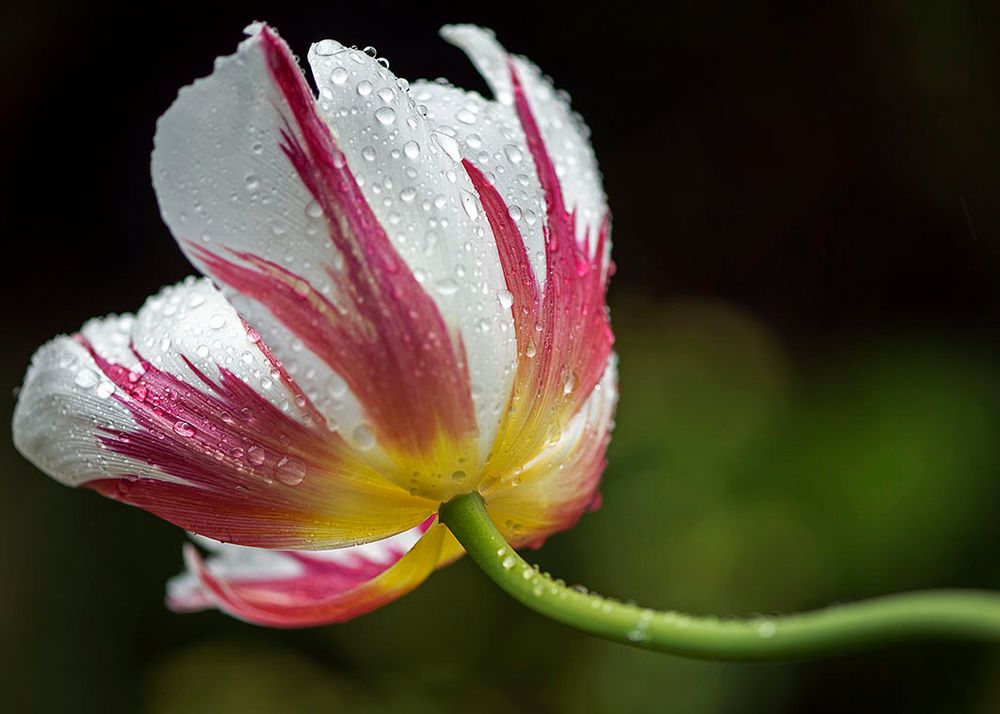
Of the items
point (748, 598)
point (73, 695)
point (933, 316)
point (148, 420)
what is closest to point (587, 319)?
point (148, 420)

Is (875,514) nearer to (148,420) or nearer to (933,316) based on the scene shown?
(933,316)

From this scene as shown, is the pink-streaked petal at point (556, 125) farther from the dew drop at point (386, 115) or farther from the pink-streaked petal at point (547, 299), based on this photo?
the dew drop at point (386, 115)

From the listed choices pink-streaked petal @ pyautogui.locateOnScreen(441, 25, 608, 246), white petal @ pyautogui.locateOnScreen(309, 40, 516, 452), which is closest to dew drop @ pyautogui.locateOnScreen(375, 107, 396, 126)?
white petal @ pyautogui.locateOnScreen(309, 40, 516, 452)

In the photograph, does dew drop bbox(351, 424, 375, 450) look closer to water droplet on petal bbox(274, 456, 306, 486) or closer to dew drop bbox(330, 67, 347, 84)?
water droplet on petal bbox(274, 456, 306, 486)

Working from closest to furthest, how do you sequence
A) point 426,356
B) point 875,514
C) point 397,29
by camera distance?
1. point 426,356
2. point 875,514
3. point 397,29

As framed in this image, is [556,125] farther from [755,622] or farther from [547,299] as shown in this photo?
[755,622]

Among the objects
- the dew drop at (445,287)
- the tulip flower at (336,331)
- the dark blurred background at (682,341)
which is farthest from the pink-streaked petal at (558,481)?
the dark blurred background at (682,341)

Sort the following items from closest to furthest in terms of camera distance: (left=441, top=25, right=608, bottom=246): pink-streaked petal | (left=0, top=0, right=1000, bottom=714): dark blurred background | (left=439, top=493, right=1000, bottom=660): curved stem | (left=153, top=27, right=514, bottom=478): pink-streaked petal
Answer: (left=439, top=493, right=1000, bottom=660): curved stem
(left=153, top=27, right=514, bottom=478): pink-streaked petal
(left=441, top=25, right=608, bottom=246): pink-streaked petal
(left=0, top=0, right=1000, bottom=714): dark blurred background

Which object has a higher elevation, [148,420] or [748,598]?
[148,420]

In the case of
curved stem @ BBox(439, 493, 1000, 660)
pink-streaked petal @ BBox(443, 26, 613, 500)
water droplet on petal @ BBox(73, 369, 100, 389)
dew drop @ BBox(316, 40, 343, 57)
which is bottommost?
curved stem @ BBox(439, 493, 1000, 660)
